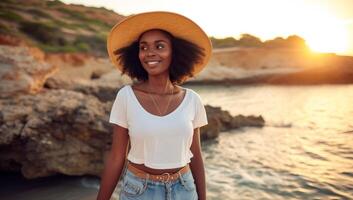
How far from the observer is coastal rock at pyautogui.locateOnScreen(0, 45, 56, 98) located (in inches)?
192

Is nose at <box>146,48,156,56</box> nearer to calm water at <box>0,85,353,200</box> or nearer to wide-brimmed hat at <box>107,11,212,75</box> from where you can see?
wide-brimmed hat at <box>107,11,212,75</box>

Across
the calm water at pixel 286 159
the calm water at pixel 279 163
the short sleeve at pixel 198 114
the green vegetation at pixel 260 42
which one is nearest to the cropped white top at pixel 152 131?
the short sleeve at pixel 198 114

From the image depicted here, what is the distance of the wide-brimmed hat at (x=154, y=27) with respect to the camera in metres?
1.96

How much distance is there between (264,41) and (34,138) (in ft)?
121

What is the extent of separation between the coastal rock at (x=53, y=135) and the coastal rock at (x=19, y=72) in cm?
22

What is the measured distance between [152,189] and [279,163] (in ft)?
15.2

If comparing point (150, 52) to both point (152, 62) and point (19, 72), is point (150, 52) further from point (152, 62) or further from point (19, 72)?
point (19, 72)

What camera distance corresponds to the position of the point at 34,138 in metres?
4.25

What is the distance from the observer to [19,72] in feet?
17.2

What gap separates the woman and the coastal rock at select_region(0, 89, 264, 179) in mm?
2452

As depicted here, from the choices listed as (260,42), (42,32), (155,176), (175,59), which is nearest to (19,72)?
(175,59)

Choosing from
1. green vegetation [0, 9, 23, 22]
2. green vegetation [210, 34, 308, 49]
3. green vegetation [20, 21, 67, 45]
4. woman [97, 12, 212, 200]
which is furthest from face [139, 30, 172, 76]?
green vegetation [210, 34, 308, 49]

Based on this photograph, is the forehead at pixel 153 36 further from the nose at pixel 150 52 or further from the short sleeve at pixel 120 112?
the short sleeve at pixel 120 112

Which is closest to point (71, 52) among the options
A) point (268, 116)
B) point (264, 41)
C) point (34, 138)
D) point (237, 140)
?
point (268, 116)
